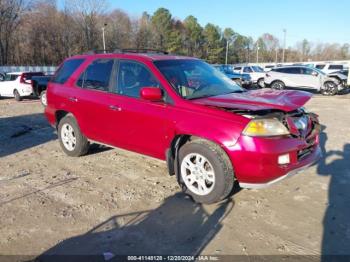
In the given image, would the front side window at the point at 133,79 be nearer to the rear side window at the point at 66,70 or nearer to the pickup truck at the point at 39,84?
the rear side window at the point at 66,70

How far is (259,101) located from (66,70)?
3764 mm

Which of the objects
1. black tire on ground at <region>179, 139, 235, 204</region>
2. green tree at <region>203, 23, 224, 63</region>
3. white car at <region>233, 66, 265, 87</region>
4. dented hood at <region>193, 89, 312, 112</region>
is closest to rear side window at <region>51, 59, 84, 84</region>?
dented hood at <region>193, 89, 312, 112</region>

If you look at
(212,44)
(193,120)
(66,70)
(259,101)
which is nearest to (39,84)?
(66,70)

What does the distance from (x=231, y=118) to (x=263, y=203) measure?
1.18m

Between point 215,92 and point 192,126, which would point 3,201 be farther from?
point 215,92

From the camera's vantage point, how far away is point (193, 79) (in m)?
4.88

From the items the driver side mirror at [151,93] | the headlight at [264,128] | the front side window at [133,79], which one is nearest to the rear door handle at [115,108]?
the front side window at [133,79]

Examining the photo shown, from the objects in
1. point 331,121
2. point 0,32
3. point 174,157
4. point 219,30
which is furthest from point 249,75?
point 219,30

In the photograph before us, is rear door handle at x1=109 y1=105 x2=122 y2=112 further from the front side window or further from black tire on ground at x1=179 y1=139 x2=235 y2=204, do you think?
black tire on ground at x1=179 y1=139 x2=235 y2=204

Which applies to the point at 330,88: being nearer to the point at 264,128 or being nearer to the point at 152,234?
the point at 264,128

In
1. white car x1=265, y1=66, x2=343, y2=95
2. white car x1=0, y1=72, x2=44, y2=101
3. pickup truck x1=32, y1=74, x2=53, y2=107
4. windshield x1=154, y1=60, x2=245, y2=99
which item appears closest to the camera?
windshield x1=154, y1=60, x2=245, y2=99

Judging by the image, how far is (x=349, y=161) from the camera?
18.8 ft

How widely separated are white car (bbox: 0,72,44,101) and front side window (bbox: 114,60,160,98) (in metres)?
13.2

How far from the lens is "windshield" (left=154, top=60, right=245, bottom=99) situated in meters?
4.61
